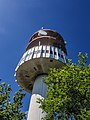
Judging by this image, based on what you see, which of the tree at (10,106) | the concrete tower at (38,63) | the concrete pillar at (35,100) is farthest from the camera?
the concrete tower at (38,63)

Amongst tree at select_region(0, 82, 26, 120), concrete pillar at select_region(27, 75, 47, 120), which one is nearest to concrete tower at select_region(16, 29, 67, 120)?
concrete pillar at select_region(27, 75, 47, 120)

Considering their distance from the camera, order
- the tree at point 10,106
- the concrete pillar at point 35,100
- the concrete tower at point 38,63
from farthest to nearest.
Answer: the concrete tower at point 38,63 < the concrete pillar at point 35,100 < the tree at point 10,106

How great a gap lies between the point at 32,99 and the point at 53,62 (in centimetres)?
518

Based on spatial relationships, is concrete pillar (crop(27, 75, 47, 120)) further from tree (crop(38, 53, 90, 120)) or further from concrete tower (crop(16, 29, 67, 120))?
tree (crop(38, 53, 90, 120))

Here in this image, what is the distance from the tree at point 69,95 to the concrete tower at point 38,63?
11041 millimetres

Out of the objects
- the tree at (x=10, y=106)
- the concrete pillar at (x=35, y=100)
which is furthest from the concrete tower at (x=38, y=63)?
the tree at (x=10, y=106)

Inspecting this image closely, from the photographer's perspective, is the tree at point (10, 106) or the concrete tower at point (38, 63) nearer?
the tree at point (10, 106)

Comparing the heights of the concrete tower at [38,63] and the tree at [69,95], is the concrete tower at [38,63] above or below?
above

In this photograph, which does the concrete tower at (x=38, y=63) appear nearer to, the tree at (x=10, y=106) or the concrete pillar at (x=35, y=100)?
the concrete pillar at (x=35, y=100)

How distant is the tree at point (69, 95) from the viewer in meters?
14.8

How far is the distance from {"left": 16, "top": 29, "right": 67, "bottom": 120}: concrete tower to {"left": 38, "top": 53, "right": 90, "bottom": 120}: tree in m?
11.0

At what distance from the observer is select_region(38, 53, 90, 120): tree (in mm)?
14789

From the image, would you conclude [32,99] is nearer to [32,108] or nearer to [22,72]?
[32,108]

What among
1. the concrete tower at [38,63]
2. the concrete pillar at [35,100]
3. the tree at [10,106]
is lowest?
the tree at [10,106]
